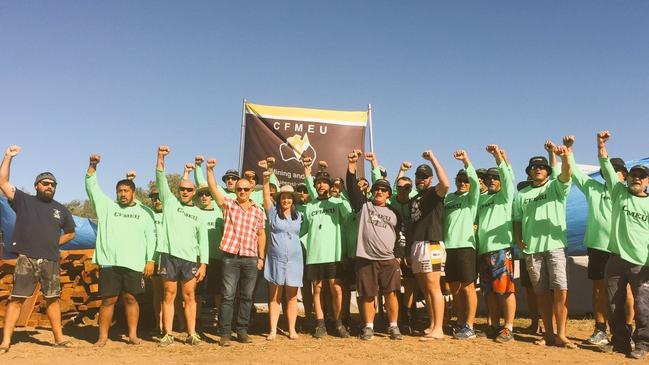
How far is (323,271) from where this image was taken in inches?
270

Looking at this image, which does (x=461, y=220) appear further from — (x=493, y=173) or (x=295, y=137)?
(x=295, y=137)

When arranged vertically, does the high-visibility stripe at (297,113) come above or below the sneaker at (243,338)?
above

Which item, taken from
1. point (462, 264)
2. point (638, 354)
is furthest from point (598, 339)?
point (462, 264)

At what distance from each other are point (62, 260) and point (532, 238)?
6.78 m

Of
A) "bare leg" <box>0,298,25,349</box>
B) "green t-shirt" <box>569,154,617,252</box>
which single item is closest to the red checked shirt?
"bare leg" <box>0,298,25,349</box>

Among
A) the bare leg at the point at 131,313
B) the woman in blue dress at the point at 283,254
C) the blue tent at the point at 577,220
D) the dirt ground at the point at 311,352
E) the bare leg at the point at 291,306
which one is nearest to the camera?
the dirt ground at the point at 311,352

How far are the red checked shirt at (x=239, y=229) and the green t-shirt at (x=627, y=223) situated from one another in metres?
4.08

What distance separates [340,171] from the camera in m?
11.1

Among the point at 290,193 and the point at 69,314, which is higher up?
the point at 290,193

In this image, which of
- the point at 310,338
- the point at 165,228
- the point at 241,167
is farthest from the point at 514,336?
the point at 241,167

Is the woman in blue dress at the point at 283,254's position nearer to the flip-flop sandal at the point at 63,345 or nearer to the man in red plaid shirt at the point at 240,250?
the man in red plaid shirt at the point at 240,250

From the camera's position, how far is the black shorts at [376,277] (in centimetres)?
654

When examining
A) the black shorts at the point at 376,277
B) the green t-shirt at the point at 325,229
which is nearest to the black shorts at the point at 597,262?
the black shorts at the point at 376,277

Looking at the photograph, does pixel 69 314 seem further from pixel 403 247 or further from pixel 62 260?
pixel 403 247
